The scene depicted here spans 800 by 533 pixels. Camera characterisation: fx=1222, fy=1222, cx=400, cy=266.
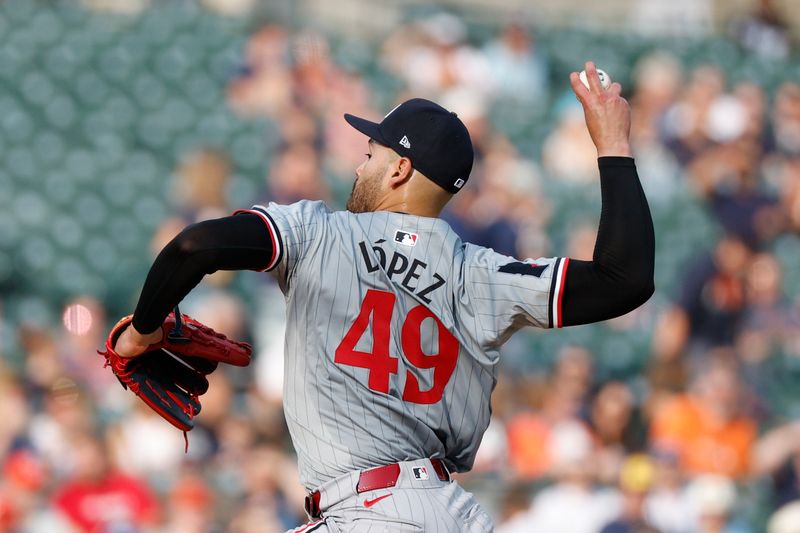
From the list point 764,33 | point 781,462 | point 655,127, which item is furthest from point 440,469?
point 764,33

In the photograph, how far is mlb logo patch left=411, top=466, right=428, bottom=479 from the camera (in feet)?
8.90

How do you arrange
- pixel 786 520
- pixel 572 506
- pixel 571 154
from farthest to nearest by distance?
1. pixel 571 154
2. pixel 786 520
3. pixel 572 506

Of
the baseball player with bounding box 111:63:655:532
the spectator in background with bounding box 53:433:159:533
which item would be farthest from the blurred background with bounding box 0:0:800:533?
the baseball player with bounding box 111:63:655:532

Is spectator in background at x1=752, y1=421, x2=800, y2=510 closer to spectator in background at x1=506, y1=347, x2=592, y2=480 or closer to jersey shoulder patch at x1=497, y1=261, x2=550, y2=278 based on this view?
spectator in background at x1=506, y1=347, x2=592, y2=480

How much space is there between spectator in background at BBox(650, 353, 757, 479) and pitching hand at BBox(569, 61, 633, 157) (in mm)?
4589

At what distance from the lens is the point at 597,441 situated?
6875mm

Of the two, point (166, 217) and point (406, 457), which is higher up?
point (166, 217)

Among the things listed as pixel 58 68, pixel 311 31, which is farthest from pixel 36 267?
pixel 311 31

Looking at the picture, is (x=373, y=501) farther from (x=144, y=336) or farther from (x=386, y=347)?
(x=144, y=336)

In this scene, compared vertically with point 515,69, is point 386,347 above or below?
below

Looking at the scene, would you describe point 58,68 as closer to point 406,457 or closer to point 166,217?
point 166,217

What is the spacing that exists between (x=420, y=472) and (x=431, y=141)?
0.75 m

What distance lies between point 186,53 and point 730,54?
5.22 meters

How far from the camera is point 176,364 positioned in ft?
9.78
